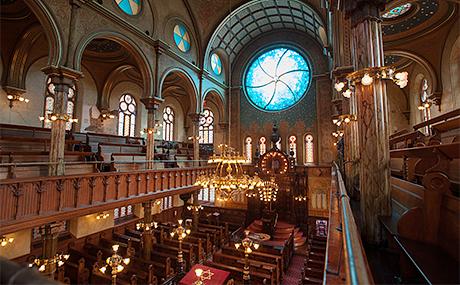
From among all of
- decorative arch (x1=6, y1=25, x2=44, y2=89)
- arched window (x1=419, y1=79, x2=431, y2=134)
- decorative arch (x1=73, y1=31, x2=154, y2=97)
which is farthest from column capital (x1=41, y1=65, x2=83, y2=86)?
arched window (x1=419, y1=79, x2=431, y2=134)

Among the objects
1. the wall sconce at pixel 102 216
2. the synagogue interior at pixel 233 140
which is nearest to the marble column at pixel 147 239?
the synagogue interior at pixel 233 140

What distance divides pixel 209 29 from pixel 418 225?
16616mm

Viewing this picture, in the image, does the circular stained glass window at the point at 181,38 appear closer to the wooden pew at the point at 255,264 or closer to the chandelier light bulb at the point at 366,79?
the wooden pew at the point at 255,264

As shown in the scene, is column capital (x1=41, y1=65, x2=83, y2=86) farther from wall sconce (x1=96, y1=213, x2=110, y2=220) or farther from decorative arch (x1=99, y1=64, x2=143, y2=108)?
decorative arch (x1=99, y1=64, x2=143, y2=108)

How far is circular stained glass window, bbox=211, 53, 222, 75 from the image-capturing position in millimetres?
17753

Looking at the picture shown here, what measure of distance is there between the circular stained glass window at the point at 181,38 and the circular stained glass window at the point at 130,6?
2844 mm

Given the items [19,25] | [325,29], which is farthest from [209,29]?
[19,25]

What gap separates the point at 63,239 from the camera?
10.9m

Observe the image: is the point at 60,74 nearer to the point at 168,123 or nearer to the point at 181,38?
the point at 181,38

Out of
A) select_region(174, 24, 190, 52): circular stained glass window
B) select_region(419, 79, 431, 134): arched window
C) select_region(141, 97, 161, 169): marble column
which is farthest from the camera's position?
select_region(174, 24, 190, 52): circular stained glass window

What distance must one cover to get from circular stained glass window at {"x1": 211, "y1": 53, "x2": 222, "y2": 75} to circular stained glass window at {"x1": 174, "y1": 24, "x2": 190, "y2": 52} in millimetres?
3356

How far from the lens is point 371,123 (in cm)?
350

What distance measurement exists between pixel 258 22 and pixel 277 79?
4746 millimetres

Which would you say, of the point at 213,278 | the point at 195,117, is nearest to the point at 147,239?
the point at 213,278
